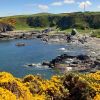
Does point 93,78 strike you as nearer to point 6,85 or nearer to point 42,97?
point 42,97

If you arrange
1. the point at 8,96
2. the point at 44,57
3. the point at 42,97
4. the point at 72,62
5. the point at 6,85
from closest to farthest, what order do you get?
1. the point at 8,96
2. the point at 6,85
3. the point at 42,97
4. the point at 72,62
5. the point at 44,57

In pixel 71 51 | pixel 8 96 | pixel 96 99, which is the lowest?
pixel 71 51

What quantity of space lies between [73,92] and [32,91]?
18.8ft

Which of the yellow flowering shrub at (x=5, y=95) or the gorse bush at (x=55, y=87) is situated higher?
the yellow flowering shrub at (x=5, y=95)

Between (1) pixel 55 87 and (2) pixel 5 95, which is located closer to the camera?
(2) pixel 5 95

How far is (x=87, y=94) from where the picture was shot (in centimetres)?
4238

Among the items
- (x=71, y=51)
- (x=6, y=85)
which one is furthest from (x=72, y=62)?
(x=6, y=85)

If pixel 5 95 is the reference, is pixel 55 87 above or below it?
below

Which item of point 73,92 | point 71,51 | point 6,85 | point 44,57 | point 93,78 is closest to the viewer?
point 6,85

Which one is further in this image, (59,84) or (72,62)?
(72,62)

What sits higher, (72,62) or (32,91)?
(32,91)

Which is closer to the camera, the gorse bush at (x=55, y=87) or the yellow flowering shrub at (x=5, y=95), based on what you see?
the yellow flowering shrub at (x=5, y=95)

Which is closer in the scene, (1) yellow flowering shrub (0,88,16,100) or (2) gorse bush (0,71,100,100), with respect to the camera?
(1) yellow flowering shrub (0,88,16,100)

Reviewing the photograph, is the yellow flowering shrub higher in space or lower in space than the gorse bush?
higher
